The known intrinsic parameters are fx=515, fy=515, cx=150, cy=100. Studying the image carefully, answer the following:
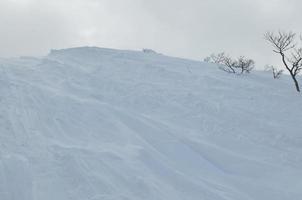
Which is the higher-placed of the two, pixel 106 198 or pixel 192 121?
pixel 192 121

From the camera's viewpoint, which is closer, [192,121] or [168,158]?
[168,158]

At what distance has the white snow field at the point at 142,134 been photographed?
1321 cm

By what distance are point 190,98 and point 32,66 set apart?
7841mm

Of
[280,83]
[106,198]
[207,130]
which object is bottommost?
[106,198]

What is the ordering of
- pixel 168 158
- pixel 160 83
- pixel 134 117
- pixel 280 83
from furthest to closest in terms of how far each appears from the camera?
pixel 280 83
pixel 160 83
pixel 134 117
pixel 168 158

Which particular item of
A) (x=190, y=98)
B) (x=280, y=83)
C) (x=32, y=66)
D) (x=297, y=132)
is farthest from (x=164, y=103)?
(x=280, y=83)

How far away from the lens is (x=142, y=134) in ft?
56.0

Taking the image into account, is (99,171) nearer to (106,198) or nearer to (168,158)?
(106,198)

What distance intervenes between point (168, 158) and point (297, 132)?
6.21 metres

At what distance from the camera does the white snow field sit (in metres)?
13.2

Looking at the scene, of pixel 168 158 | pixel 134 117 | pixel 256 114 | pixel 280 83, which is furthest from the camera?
pixel 280 83

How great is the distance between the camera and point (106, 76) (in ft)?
79.9

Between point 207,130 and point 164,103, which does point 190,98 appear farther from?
point 207,130

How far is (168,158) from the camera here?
51.3 feet
